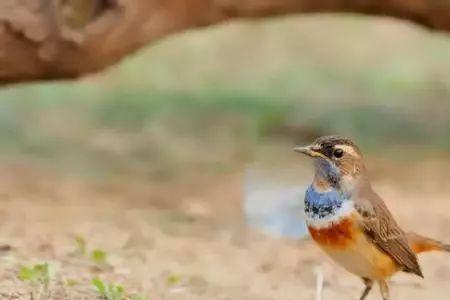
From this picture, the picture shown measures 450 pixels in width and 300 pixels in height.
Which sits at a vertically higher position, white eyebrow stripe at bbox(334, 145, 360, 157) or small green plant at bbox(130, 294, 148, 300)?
white eyebrow stripe at bbox(334, 145, 360, 157)

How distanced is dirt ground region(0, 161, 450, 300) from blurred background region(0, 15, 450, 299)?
0.01 metres

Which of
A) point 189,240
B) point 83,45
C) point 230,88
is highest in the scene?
point 230,88

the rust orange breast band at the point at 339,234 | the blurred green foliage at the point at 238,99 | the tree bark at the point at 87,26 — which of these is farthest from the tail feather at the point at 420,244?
the blurred green foliage at the point at 238,99

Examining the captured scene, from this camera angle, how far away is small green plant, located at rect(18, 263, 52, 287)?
3.62 meters

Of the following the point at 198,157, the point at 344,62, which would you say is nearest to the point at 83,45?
the point at 198,157

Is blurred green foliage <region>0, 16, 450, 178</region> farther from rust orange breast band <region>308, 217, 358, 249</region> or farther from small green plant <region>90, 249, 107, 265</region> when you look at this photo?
rust orange breast band <region>308, 217, 358, 249</region>

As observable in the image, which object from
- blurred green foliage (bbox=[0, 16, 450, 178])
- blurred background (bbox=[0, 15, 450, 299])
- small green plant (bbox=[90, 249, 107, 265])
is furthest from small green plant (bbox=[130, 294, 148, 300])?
blurred green foliage (bbox=[0, 16, 450, 178])

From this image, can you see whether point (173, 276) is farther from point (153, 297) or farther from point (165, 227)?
point (165, 227)

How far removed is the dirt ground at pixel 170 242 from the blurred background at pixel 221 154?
0.04 ft

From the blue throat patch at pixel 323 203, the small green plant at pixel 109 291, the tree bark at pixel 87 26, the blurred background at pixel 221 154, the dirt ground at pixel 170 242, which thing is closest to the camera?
the blue throat patch at pixel 323 203

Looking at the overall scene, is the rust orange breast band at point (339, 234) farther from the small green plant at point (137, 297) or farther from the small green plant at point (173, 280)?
the small green plant at point (173, 280)

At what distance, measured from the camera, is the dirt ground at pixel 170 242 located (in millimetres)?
4098

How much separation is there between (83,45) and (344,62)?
532cm

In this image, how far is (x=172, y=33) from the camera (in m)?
5.71
